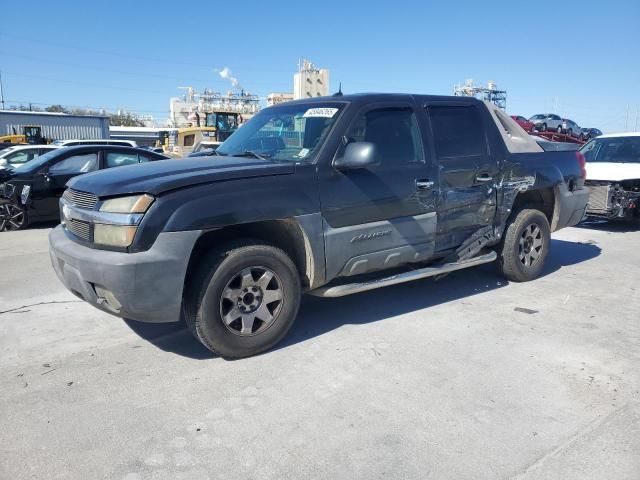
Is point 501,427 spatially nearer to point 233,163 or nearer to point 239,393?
point 239,393

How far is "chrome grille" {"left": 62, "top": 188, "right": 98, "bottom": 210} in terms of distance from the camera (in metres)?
3.59

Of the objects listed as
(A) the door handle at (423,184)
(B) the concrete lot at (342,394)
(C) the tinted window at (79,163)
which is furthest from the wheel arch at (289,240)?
(C) the tinted window at (79,163)

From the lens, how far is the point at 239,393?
3295 millimetres

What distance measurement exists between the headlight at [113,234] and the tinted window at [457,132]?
2.87 m

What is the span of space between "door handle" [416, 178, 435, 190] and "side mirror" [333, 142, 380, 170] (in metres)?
0.67

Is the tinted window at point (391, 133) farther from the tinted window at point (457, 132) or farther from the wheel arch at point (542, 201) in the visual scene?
the wheel arch at point (542, 201)

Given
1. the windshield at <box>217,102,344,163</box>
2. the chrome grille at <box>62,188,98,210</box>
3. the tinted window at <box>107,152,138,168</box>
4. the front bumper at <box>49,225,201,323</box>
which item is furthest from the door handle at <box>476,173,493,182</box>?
the tinted window at <box>107,152,138,168</box>

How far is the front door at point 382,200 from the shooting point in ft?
13.3

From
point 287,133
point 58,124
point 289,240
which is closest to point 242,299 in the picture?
point 289,240

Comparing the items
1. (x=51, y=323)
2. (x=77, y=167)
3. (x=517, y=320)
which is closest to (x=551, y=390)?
(x=517, y=320)

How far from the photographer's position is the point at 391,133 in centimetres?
453

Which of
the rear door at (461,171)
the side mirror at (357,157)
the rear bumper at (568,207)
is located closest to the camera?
the side mirror at (357,157)

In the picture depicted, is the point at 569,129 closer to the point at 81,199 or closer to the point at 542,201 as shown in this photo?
the point at 542,201

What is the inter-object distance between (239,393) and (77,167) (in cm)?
788
